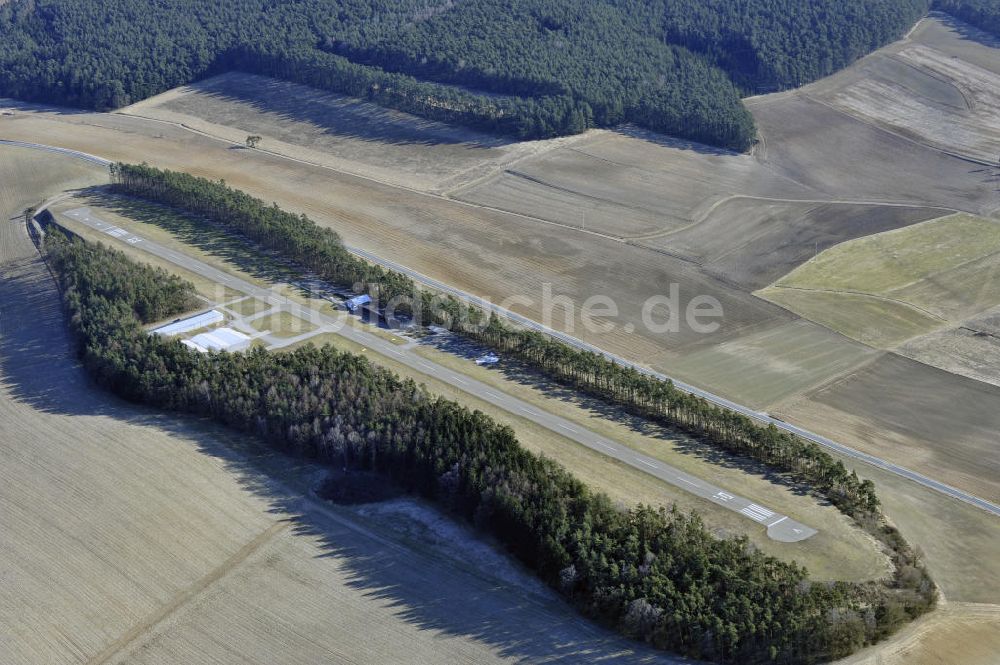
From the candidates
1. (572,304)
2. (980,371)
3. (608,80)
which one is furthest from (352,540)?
(608,80)

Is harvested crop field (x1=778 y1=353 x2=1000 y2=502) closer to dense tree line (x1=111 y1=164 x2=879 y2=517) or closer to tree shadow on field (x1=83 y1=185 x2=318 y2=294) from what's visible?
dense tree line (x1=111 y1=164 x2=879 y2=517)

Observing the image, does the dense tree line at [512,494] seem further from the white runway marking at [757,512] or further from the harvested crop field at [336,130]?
the harvested crop field at [336,130]

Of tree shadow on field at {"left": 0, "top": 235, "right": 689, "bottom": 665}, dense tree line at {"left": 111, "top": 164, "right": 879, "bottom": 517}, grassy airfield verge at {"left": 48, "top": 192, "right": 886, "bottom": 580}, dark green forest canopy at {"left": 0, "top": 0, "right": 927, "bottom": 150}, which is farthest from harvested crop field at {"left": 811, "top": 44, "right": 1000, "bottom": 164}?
tree shadow on field at {"left": 0, "top": 235, "right": 689, "bottom": 665}

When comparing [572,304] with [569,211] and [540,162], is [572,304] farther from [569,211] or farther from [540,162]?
[540,162]

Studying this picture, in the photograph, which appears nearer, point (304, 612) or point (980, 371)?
point (304, 612)

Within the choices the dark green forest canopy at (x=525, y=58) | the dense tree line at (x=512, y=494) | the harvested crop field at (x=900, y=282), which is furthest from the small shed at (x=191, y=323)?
the dark green forest canopy at (x=525, y=58)

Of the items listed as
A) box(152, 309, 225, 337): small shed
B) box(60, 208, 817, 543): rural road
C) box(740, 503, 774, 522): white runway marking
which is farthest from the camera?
box(152, 309, 225, 337): small shed
